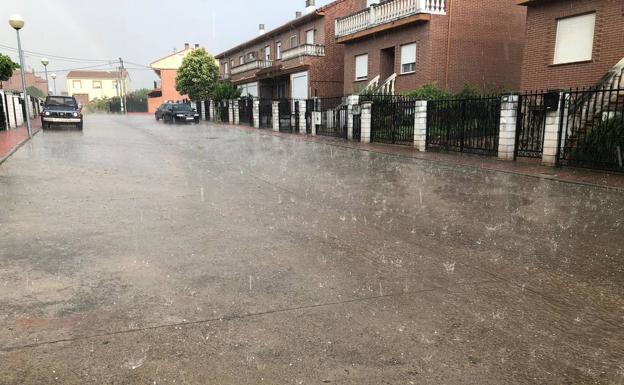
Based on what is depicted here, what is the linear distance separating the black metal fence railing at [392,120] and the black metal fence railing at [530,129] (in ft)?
14.7

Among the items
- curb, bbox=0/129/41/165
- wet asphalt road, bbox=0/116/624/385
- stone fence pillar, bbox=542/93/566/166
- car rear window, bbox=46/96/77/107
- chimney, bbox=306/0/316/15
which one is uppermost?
chimney, bbox=306/0/316/15

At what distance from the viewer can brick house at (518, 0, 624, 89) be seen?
1498 centimetres

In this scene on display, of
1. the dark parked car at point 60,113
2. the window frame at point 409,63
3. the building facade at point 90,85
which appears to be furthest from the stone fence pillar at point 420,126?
the building facade at point 90,85

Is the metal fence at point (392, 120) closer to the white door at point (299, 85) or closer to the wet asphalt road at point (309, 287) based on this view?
the wet asphalt road at point (309, 287)

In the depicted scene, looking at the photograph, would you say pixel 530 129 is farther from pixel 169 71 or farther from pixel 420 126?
pixel 169 71

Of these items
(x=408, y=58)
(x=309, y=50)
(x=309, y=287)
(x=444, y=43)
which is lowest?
(x=309, y=287)

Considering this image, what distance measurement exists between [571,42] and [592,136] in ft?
22.5

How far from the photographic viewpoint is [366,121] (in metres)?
19.0

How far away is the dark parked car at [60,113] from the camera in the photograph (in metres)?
25.0

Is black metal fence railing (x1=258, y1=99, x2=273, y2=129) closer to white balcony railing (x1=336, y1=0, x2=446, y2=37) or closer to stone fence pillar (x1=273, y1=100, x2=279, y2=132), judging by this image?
stone fence pillar (x1=273, y1=100, x2=279, y2=132)

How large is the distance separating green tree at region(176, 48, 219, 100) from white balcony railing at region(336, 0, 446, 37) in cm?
2629

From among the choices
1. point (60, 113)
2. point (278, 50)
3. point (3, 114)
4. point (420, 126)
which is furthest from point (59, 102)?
point (420, 126)

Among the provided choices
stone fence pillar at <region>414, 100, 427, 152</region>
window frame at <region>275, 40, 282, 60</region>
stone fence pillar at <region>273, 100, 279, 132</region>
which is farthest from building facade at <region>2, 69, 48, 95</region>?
stone fence pillar at <region>414, 100, 427, 152</region>

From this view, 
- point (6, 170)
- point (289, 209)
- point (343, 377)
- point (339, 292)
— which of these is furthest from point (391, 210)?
point (6, 170)
